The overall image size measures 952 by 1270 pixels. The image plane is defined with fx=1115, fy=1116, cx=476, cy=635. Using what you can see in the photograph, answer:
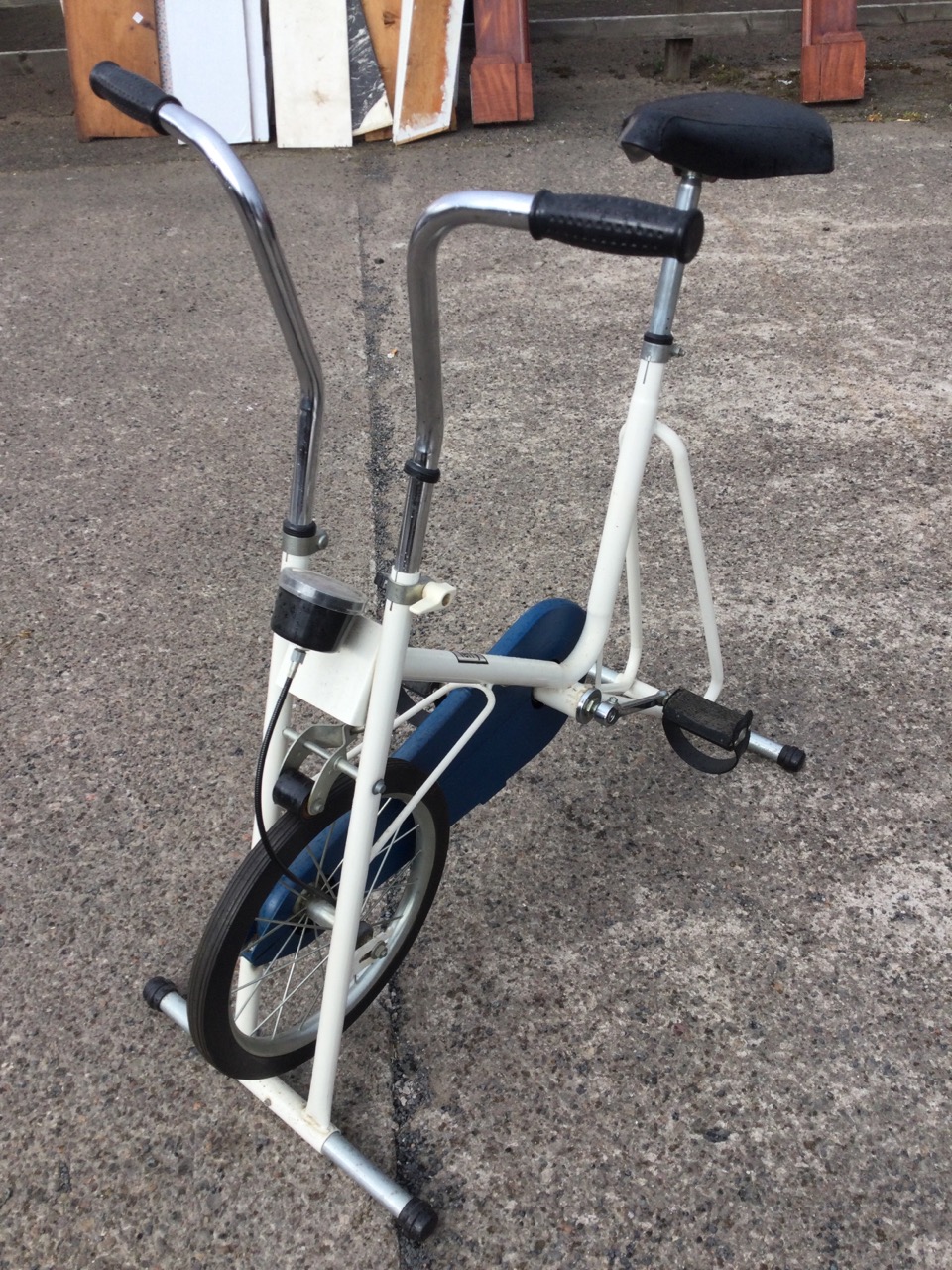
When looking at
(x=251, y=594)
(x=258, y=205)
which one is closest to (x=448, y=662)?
(x=258, y=205)

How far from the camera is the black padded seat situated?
1538 mm

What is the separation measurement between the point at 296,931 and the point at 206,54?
4.60m

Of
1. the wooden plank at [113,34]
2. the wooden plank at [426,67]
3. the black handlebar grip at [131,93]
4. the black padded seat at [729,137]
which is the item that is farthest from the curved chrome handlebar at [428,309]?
the wooden plank at [113,34]

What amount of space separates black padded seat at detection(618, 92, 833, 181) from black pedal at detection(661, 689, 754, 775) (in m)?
0.93

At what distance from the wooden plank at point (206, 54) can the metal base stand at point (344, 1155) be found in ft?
15.0

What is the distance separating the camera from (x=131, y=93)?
120 centimetres

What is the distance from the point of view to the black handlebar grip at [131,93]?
1.18 metres

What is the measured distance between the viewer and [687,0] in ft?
21.5

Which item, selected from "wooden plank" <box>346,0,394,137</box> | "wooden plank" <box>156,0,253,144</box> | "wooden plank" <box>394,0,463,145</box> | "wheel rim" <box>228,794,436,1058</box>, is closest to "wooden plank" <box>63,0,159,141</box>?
"wooden plank" <box>156,0,253,144</box>

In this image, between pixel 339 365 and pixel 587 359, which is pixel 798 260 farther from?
pixel 339 365

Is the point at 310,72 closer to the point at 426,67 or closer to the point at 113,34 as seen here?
the point at 426,67

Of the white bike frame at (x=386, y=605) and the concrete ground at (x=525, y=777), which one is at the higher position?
the white bike frame at (x=386, y=605)

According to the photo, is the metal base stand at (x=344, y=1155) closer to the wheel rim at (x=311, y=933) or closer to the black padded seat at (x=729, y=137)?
the wheel rim at (x=311, y=933)

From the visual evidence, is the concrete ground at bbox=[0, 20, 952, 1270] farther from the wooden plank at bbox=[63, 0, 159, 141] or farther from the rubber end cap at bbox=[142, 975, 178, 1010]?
the wooden plank at bbox=[63, 0, 159, 141]
